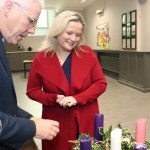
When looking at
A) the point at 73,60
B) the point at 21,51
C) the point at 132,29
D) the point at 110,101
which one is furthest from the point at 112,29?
the point at 73,60

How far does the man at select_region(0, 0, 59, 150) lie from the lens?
3.13 ft

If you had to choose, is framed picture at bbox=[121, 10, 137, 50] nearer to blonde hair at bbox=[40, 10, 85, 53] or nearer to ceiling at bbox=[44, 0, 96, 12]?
ceiling at bbox=[44, 0, 96, 12]

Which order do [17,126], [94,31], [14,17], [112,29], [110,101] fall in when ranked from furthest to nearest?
[94,31]
[112,29]
[110,101]
[14,17]
[17,126]

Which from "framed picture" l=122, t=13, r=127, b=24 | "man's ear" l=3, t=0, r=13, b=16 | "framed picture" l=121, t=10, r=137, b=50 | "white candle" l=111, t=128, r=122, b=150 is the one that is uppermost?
"framed picture" l=122, t=13, r=127, b=24

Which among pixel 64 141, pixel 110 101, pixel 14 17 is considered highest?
pixel 14 17

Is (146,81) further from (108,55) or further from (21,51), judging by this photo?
(21,51)

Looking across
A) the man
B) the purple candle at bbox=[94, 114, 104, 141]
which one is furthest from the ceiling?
the purple candle at bbox=[94, 114, 104, 141]

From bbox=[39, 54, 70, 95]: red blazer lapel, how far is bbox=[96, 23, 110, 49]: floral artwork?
744 cm

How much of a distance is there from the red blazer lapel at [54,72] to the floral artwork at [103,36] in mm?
7439

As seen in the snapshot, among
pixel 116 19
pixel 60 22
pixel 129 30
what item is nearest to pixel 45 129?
pixel 60 22

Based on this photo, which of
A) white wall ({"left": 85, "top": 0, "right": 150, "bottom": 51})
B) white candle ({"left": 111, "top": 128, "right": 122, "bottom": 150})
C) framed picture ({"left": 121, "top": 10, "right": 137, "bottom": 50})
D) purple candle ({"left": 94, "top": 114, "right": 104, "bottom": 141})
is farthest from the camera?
framed picture ({"left": 121, "top": 10, "right": 137, "bottom": 50})

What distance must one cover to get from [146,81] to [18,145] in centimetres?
536

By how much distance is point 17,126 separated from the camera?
0.95 meters

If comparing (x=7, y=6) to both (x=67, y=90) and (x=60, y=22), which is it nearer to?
(x=60, y=22)
